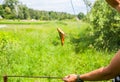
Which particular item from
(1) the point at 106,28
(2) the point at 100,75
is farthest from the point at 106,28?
(2) the point at 100,75

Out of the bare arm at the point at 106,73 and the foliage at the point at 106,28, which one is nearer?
the bare arm at the point at 106,73

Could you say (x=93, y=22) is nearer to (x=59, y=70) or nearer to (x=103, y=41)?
(x=103, y=41)

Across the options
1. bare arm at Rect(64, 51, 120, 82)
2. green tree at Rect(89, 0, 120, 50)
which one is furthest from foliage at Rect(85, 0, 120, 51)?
bare arm at Rect(64, 51, 120, 82)

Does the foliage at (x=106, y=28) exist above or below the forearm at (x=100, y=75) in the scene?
below

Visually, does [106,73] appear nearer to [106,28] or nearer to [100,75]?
Answer: [100,75]

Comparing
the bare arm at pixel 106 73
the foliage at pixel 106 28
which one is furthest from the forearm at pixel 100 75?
the foliage at pixel 106 28

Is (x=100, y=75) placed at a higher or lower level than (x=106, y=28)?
higher

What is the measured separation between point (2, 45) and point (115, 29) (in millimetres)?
5378

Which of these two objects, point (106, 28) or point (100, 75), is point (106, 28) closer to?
point (106, 28)

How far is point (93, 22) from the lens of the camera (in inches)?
637

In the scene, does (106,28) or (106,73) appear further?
(106,28)

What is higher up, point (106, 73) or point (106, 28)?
point (106, 73)

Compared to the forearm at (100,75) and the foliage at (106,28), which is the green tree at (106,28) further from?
the forearm at (100,75)

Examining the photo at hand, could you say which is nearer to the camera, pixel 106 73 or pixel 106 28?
pixel 106 73
